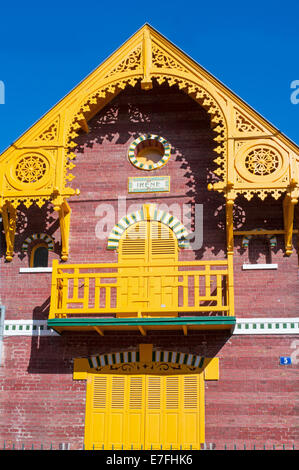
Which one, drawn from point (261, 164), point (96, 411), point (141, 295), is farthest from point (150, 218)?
point (96, 411)

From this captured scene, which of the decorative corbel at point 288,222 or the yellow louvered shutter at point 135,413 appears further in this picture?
the decorative corbel at point 288,222

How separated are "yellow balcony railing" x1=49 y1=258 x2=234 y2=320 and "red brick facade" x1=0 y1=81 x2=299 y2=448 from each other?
0.51 m

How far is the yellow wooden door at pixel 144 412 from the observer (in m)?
14.5

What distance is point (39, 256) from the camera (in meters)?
16.6

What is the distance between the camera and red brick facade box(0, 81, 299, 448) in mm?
14562

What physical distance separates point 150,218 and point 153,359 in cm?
346

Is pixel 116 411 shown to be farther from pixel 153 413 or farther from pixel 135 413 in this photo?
A: pixel 153 413

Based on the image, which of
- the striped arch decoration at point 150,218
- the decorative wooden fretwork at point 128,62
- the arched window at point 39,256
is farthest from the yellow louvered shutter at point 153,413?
the decorative wooden fretwork at point 128,62

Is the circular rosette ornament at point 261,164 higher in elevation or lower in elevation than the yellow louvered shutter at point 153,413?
higher

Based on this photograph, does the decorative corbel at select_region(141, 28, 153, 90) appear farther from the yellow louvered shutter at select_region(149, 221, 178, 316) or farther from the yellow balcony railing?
the yellow balcony railing

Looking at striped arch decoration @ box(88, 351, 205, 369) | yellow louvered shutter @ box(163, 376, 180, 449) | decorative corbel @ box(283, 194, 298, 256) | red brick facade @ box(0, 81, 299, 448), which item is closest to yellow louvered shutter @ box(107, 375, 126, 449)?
striped arch decoration @ box(88, 351, 205, 369)

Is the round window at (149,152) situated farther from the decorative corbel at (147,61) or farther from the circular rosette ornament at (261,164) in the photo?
the circular rosette ornament at (261,164)

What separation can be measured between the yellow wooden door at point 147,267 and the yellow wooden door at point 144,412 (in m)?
1.68
